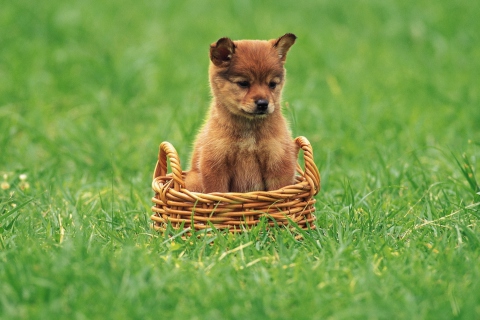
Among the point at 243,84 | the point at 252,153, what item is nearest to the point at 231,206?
the point at 252,153

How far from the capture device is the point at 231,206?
429 cm

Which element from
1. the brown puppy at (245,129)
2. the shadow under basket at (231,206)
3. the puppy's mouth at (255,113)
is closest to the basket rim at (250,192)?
the shadow under basket at (231,206)

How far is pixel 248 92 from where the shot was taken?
14.6 feet

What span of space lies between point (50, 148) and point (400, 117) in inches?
135

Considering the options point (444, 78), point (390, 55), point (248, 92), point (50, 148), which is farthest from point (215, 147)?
point (390, 55)

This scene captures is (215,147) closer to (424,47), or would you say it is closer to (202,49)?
(202,49)

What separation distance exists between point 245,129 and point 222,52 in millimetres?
497

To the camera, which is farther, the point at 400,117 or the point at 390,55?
the point at 390,55

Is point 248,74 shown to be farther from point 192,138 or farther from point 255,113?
point 192,138

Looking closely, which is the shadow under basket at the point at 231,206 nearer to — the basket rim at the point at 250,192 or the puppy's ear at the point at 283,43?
the basket rim at the point at 250,192

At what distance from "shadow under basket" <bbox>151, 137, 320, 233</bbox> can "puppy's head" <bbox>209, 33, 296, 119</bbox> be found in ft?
1.43

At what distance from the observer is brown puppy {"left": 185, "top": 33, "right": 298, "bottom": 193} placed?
4.46 meters

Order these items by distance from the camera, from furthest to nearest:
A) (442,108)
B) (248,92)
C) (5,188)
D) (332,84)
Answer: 1. (332,84)
2. (442,108)
3. (5,188)
4. (248,92)

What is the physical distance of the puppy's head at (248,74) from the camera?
4410 mm
